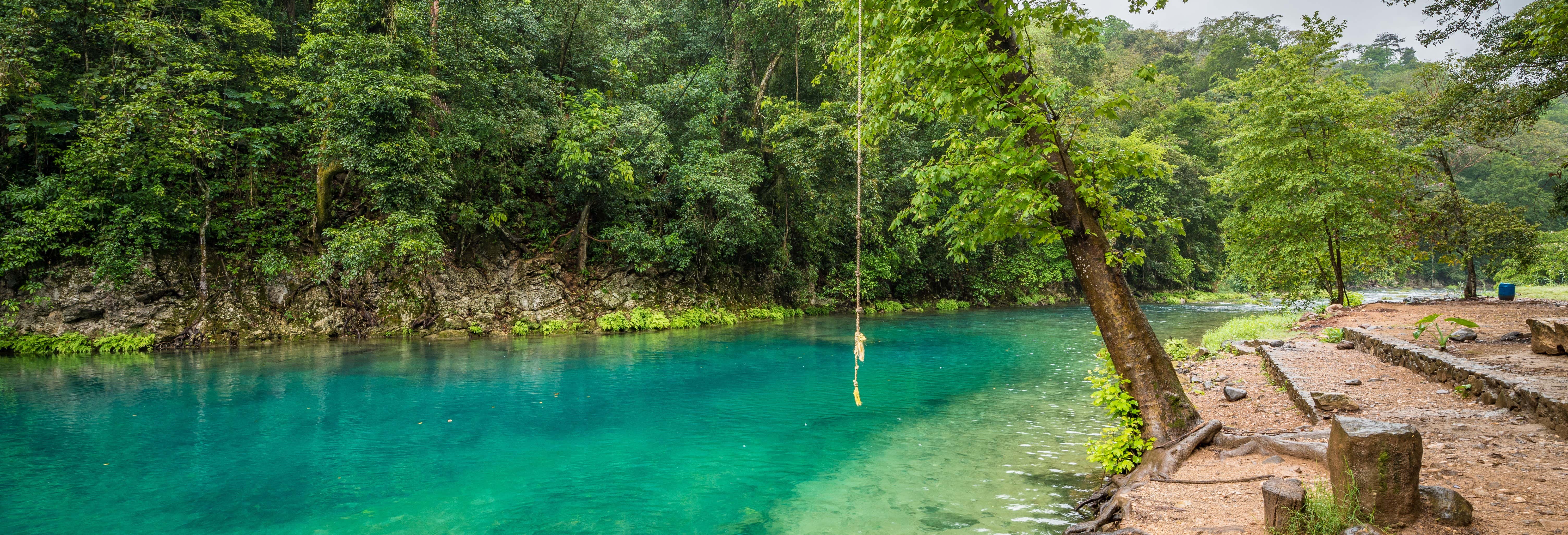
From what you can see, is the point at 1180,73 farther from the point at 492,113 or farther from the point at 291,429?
the point at 291,429

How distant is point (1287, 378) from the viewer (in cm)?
766

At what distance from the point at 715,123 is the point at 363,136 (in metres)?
11.2

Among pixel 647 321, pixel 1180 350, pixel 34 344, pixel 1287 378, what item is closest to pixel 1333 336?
pixel 1180 350

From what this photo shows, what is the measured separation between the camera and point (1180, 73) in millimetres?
52906

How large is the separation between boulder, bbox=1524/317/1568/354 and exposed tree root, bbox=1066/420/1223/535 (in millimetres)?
5025

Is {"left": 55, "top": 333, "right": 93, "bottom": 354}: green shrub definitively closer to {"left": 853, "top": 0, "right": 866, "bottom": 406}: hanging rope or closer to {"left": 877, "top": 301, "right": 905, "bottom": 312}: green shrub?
{"left": 853, "top": 0, "right": 866, "bottom": 406}: hanging rope

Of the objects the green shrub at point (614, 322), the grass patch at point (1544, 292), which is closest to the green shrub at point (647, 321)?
the green shrub at point (614, 322)

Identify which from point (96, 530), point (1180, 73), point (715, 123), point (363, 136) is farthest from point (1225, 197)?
point (96, 530)

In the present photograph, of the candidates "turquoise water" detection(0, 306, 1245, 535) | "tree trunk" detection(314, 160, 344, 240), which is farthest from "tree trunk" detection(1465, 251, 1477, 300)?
"tree trunk" detection(314, 160, 344, 240)

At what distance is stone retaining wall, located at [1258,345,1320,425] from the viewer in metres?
6.34

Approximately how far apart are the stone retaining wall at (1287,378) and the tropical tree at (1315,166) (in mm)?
6930

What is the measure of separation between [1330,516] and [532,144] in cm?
1966

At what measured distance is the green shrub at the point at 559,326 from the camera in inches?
759

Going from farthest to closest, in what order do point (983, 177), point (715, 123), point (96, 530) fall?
point (715, 123)
point (983, 177)
point (96, 530)
